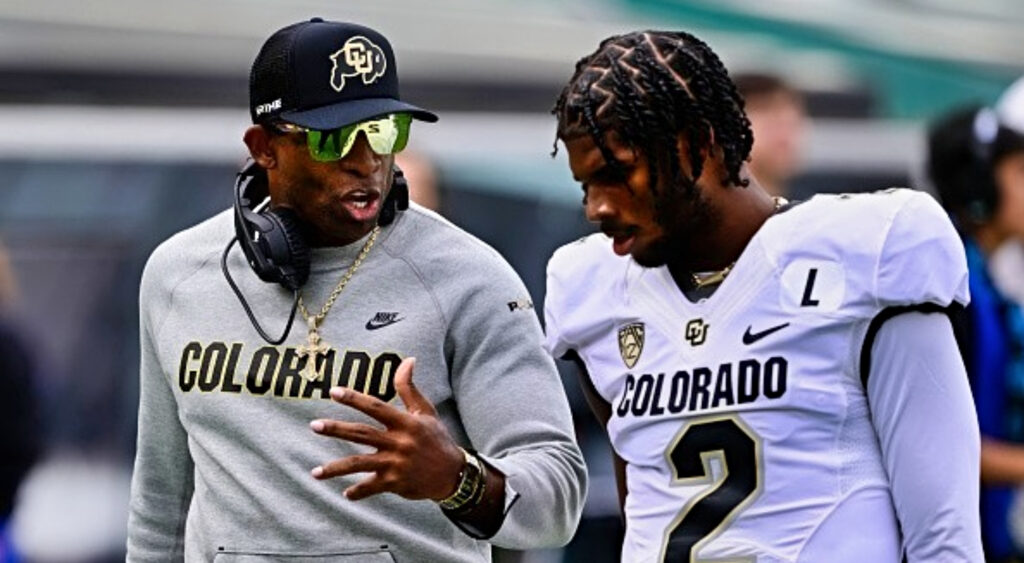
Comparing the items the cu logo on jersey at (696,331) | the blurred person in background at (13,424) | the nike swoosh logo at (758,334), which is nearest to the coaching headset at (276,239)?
the cu logo on jersey at (696,331)

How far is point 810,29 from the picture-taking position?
15.1m

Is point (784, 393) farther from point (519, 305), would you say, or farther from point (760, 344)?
point (519, 305)

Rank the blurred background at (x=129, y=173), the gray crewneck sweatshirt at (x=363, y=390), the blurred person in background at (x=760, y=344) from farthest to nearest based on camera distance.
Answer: the blurred background at (x=129, y=173) → the gray crewneck sweatshirt at (x=363, y=390) → the blurred person in background at (x=760, y=344)

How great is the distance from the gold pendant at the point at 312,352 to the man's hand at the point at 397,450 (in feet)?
1.61

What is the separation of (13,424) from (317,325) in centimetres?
382

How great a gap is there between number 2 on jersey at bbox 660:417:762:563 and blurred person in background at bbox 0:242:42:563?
14.8 feet

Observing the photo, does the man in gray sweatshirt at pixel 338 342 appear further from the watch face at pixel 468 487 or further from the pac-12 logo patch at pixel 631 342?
the pac-12 logo patch at pixel 631 342

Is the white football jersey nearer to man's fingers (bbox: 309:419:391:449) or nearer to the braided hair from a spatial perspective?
the braided hair

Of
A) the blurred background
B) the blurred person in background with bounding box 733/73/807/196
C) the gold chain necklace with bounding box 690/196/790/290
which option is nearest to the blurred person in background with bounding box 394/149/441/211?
the blurred person in background with bounding box 733/73/807/196

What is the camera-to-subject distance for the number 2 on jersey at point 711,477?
398cm

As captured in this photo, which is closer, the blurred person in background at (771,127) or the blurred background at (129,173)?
the blurred person in background at (771,127)

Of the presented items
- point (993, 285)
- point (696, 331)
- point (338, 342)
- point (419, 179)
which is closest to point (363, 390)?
point (338, 342)

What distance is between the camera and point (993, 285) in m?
6.19

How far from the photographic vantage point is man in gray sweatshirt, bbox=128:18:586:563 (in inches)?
180
